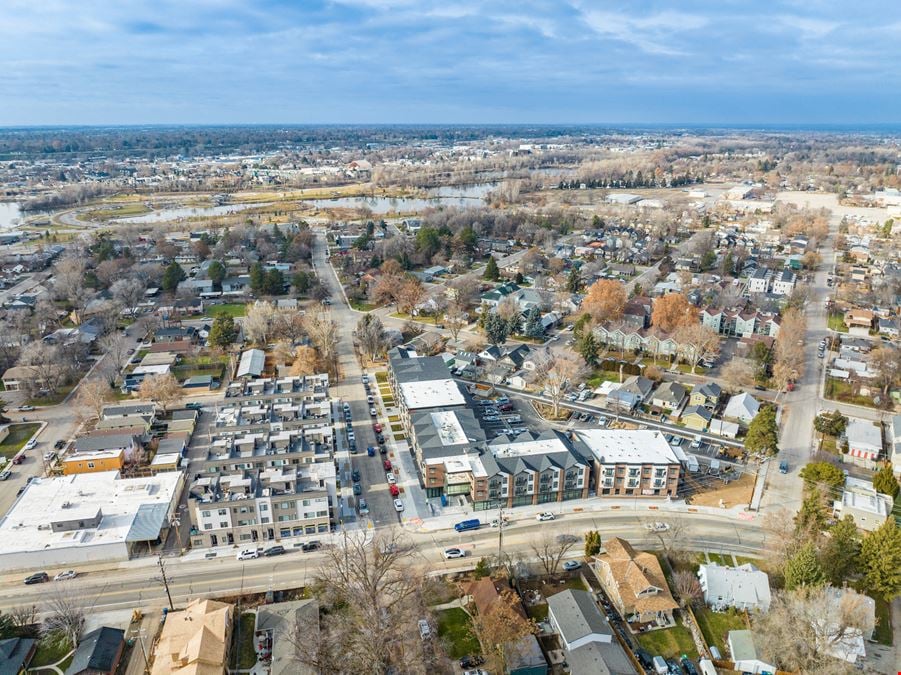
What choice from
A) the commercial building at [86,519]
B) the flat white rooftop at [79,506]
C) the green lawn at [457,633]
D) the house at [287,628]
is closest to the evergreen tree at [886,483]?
the green lawn at [457,633]

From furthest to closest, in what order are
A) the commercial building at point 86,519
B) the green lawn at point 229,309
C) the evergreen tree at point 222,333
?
the green lawn at point 229,309
the evergreen tree at point 222,333
the commercial building at point 86,519

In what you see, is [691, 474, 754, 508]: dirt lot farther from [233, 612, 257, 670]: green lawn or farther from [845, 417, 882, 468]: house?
[233, 612, 257, 670]: green lawn

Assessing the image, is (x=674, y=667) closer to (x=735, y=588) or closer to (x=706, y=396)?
(x=735, y=588)

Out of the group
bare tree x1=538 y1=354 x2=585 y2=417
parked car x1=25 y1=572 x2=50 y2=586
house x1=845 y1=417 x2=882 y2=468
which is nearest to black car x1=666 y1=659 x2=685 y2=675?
bare tree x1=538 y1=354 x2=585 y2=417

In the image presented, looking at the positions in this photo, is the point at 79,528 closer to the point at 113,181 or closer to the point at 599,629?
the point at 599,629

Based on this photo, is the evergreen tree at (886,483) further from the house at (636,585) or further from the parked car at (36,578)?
the parked car at (36,578)

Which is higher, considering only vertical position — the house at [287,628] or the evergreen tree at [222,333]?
the evergreen tree at [222,333]

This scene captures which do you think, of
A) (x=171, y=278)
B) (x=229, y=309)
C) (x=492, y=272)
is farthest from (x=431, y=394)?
(x=171, y=278)
